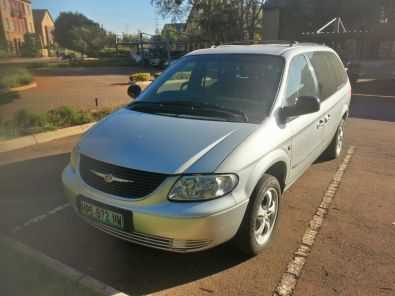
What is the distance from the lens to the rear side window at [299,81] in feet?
11.4

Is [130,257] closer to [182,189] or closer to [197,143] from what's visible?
[182,189]

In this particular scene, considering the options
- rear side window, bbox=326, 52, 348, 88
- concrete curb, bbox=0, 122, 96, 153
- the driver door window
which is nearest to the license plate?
the driver door window

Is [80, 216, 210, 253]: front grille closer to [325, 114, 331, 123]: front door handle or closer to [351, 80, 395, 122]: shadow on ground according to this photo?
[325, 114, 331, 123]: front door handle

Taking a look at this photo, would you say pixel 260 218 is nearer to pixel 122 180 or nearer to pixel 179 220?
pixel 179 220

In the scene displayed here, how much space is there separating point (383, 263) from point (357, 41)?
71.7ft

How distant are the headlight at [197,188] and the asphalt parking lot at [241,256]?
2.54ft

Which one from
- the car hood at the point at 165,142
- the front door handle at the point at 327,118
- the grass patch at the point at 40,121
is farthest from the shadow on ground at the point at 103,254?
the grass patch at the point at 40,121

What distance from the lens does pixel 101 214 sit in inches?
106

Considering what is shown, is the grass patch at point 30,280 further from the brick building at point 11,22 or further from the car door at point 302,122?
the brick building at point 11,22

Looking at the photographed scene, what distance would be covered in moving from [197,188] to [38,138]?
16.3 feet

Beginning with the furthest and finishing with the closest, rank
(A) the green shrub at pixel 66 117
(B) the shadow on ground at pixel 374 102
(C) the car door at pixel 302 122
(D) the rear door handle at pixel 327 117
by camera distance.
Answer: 1. (B) the shadow on ground at pixel 374 102
2. (A) the green shrub at pixel 66 117
3. (D) the rear door handle at pixel 327 117
4. (C) the car door at pixel 302 122

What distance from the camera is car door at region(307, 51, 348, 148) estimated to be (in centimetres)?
430

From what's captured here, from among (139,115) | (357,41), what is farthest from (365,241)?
(357,41)

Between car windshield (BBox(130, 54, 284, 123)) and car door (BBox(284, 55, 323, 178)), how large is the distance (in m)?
0.22
